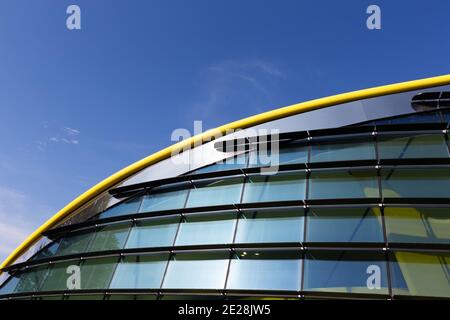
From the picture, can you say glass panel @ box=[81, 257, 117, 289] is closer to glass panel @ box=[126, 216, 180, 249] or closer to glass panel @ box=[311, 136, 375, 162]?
glass panel @ box=[126, 216, 180, 249]

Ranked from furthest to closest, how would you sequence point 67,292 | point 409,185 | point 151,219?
point 151,219
point 67,292
point 409,185

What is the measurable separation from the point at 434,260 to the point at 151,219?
877 centimetres

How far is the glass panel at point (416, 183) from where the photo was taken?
9.45 meters

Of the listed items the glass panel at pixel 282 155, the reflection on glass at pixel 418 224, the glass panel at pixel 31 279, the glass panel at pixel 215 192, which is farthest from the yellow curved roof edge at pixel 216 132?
the reflection on glass at pixel 418 224

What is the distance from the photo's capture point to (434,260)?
8.19m

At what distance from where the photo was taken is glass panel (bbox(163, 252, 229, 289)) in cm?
954

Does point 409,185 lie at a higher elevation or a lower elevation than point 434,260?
higher

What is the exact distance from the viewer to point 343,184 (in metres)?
10.4

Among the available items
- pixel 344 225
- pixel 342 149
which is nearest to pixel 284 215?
pixel 344 225

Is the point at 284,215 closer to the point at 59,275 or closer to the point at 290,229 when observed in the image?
the point at 290,229

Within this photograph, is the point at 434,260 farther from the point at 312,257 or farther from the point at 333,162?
the point at 333,162

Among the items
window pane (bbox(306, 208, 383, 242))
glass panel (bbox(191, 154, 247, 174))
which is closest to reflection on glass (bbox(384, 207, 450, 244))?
window pane (bbox(306, 208, 383, 242))
